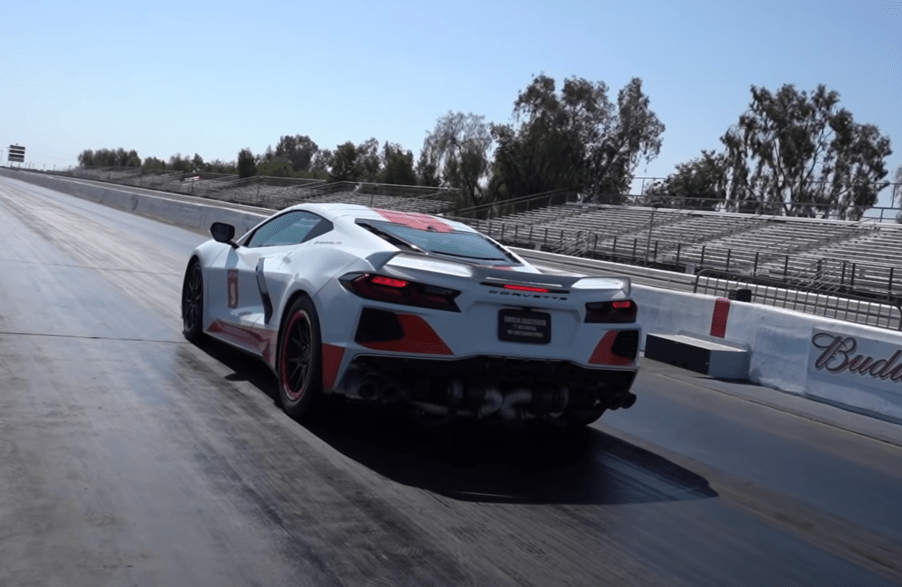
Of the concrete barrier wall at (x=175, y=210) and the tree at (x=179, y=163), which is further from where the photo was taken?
the tree at (x=179, y=163)

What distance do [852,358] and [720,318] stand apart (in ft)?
7.16

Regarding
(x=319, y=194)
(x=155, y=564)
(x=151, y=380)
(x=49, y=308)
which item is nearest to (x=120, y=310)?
(x=49, y=308)

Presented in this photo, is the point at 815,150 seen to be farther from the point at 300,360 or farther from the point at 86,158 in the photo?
the point at 86,158

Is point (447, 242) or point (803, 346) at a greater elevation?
point (447, 242)

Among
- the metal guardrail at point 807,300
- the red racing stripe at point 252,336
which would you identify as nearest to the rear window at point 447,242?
the red racing stripe at point 252,336

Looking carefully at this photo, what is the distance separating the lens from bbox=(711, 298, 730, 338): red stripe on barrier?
1174cm

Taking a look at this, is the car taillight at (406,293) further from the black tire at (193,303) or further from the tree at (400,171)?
the tree at (400,171)

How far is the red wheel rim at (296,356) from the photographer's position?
6047 mm

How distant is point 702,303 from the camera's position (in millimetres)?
12344

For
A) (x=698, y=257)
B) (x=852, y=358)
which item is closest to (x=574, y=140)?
(x=698, y=257)

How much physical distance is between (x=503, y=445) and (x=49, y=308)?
607 cm

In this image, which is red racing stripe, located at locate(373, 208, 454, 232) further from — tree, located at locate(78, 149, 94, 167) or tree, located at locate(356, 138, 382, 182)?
tree, located at locate(78, 149, 94, 167)

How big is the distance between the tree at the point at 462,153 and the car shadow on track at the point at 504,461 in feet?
156

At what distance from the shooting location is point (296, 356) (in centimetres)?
622
